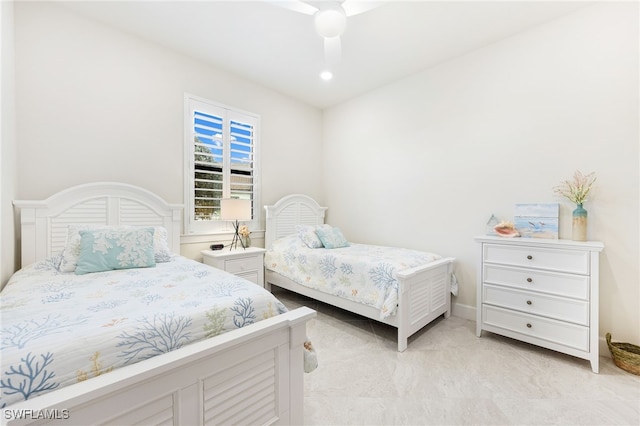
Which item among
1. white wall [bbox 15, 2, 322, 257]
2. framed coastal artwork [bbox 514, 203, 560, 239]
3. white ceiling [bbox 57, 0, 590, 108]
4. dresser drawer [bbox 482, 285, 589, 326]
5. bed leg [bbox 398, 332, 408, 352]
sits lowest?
bed leg [bbox 398, 332, 408, 352]

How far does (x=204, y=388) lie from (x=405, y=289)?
1.74 meters

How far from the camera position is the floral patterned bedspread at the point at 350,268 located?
243 centimetres

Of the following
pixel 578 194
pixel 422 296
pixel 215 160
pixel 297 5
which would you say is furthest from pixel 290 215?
pixel 578 194

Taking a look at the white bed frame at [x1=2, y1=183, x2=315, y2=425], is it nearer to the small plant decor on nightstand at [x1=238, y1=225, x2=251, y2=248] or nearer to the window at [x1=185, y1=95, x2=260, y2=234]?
the small plant decor on nightstand at [x1=238, y1=225, x2=251, y2=248]

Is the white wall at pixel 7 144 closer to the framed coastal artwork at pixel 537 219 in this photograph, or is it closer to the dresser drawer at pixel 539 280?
the dresser drawer at pixel 539 280

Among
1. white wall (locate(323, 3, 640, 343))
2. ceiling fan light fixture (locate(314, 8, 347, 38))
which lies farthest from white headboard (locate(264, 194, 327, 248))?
ceiling fan light fixture (locate(314, 8, 347, 38))

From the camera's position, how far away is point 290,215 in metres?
4.09

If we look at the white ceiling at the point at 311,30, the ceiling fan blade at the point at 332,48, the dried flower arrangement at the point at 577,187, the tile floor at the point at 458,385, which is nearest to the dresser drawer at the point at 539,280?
the tile floor at the point at 458,385

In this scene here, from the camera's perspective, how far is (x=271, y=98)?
3.97 m

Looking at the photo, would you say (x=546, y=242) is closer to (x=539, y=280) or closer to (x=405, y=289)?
(x=539, y=280)

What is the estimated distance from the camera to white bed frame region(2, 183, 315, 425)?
808 mm

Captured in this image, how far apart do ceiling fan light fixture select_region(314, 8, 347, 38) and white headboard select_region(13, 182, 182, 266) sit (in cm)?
220

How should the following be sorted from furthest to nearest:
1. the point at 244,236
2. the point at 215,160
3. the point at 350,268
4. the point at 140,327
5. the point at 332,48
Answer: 1. the point at 244,236
2. the point at 215,160
3. the point at 350,268
4. the point at 332,48
5. the point at 140,327

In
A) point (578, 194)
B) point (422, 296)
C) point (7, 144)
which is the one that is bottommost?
point (422, 296)
